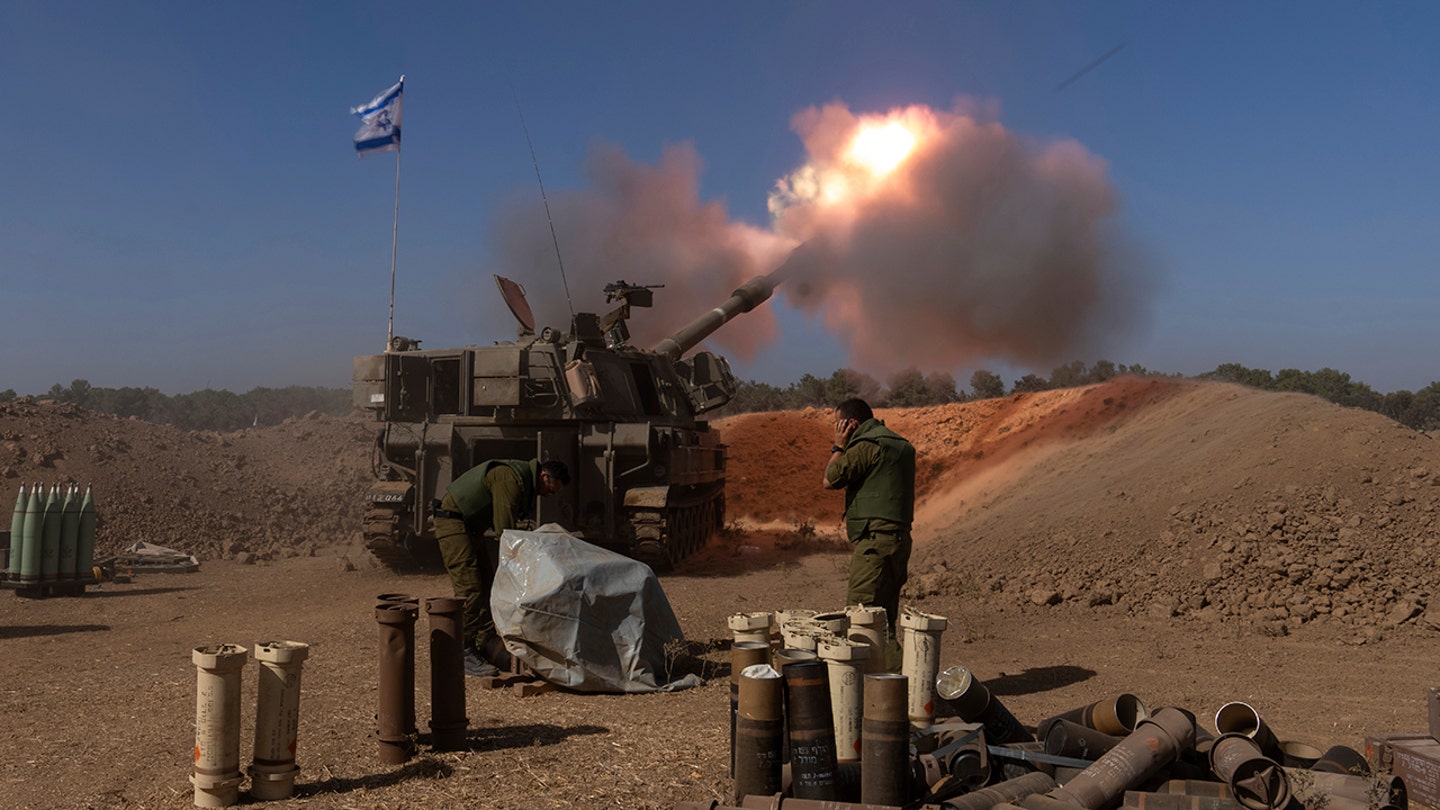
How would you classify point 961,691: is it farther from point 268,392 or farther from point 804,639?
point 268,392

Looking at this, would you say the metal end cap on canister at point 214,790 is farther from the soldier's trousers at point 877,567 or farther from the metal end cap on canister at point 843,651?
the soldier's trousers at point 877,567

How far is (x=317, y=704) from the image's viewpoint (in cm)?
769

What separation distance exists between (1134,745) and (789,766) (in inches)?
62.3

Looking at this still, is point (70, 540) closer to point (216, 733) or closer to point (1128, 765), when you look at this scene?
point (216, 733)

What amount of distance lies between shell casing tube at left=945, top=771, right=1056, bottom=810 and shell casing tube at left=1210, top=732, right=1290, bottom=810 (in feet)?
2.53

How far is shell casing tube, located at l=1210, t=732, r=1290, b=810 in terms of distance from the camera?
481 centimetres

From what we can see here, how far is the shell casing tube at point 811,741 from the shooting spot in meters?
5.00

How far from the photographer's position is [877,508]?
7.89 metres

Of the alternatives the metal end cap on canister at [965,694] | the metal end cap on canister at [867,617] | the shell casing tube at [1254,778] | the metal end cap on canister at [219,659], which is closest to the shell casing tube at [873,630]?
the metal end cap on canister at [867,617]

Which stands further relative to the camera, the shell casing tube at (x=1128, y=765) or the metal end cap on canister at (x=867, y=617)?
the metal end cap on canister at (x=867, y=617)

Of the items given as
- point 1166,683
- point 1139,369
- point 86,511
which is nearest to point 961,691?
point 1166,683

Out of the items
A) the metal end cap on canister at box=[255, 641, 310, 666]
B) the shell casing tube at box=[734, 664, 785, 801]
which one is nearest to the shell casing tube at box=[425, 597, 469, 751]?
the metal end cap on canister at box=[255, 641, 310, 666]

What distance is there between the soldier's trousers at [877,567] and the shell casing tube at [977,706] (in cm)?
152

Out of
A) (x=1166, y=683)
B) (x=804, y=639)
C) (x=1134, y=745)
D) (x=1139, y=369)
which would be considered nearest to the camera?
(x=1134, y=745)
